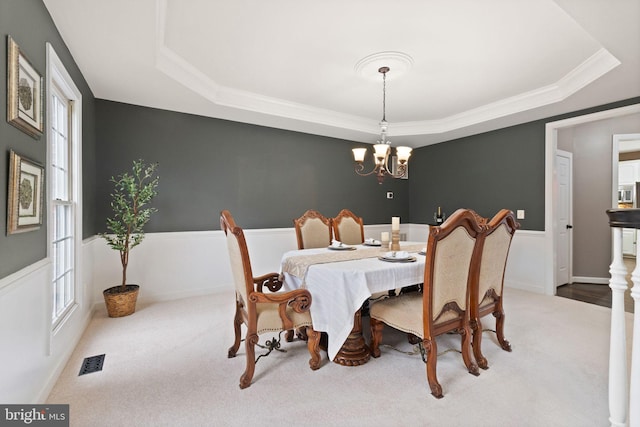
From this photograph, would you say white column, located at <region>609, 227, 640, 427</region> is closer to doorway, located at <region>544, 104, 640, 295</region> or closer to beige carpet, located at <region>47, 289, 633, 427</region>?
beige carpet, located at <region>47, 289, 633, 427</region>

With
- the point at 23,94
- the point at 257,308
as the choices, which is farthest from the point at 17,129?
the point at 257,308

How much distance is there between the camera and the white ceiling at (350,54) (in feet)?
6.93

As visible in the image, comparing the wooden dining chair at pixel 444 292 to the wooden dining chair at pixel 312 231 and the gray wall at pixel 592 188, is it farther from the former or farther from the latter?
the gray wall at pixel 592 188

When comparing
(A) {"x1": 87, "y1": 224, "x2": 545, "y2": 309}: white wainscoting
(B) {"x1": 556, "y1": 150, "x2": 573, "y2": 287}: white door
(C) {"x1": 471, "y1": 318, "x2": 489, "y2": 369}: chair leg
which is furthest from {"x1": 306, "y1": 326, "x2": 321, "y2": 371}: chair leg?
(B) {"x1": 556, "y1": 150, "x2": 573, "y2": 287}: white door

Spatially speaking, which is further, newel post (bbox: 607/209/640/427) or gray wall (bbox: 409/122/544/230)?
gray wall (bbox: 409/122/544/230)

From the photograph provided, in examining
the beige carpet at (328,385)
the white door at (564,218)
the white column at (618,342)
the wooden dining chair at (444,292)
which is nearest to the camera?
the white column at (618,342)

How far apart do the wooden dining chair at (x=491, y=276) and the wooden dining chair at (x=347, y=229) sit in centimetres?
171

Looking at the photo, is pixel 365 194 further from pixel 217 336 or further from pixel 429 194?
pixel 217 336

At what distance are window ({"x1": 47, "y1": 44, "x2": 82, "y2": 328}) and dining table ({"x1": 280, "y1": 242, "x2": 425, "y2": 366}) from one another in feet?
5.84

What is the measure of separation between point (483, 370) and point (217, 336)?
2.14m

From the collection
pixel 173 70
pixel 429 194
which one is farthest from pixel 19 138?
pixel 429 194

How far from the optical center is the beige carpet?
5.46ft

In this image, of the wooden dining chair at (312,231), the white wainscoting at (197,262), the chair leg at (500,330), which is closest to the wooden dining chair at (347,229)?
the wooden dining chair at (312,231)

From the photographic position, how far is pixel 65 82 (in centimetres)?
235
